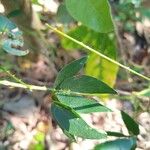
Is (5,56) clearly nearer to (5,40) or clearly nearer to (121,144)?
(121,144)

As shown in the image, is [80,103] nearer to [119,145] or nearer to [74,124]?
[74,124]

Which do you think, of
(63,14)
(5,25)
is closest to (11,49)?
(5,25)

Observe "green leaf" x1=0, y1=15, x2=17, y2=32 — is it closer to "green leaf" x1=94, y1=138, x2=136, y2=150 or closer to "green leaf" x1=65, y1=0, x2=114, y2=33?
"green leaf" x1=65, y1=0, x2=114, y2=33

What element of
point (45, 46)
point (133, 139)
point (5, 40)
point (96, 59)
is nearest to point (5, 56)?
point (45, 46)

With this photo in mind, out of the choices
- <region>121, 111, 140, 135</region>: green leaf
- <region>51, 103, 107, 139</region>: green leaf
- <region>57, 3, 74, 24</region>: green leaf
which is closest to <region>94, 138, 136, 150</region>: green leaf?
<region>121, 111, 140, 135</region>: green leaf

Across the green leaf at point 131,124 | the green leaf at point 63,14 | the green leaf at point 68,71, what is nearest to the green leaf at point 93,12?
the green leaf at point 68,71
